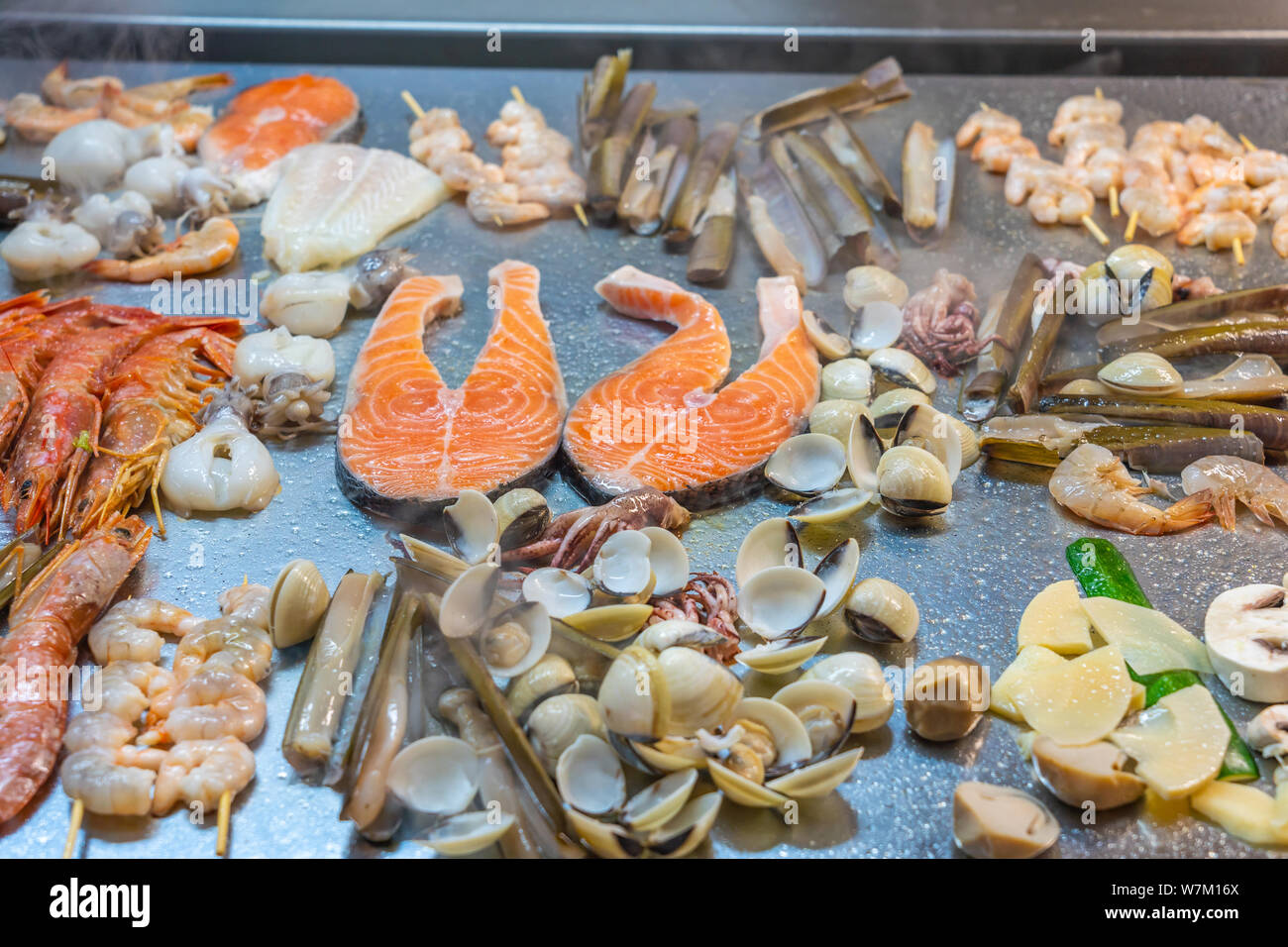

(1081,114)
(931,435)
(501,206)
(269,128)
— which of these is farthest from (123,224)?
(1081,114)

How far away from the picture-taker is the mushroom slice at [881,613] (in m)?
2.76

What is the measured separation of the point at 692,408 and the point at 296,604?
1463mm

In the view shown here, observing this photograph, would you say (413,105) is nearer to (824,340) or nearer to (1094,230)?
(824,340)

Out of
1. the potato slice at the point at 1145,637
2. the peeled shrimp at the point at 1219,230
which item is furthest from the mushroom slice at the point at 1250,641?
the peeled shrimp at the point at 1219,230

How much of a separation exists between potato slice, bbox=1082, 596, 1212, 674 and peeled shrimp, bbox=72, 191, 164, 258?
3808mm

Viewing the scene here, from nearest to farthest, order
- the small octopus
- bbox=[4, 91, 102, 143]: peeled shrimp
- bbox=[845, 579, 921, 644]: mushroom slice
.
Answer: bbox=[845, 579, 921, 644]: mushroom slice < the small octopus < bbox=[4, 91, 102, 143]: peeled shrimp

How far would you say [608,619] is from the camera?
2.67m

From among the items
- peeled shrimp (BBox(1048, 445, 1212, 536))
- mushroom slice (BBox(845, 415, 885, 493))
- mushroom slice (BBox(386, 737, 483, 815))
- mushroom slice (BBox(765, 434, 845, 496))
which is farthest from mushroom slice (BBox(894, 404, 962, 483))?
mushroom slice (BBox(386, 737, 483, 815))

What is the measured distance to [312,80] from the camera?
17.4 feet

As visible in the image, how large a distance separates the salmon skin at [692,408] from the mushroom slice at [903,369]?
0.23 metres

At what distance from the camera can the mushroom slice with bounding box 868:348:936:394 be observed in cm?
371

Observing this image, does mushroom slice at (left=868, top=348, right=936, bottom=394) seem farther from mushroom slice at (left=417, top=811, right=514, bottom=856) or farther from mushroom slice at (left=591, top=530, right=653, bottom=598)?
mushroom slice at (left=417, top=811, right=514, bottom=856)

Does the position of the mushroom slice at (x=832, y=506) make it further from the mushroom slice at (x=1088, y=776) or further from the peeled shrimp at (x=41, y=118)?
the peeled shrimp at (x=41, y=118)
